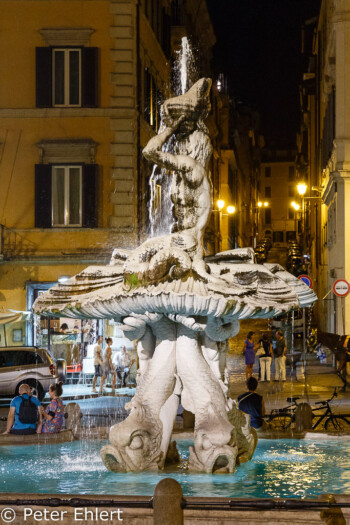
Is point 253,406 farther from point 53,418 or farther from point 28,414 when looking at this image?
point 28,414

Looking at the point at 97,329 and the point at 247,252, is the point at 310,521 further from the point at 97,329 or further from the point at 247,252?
the point at 97,329

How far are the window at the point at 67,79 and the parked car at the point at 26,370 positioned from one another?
35.9ft

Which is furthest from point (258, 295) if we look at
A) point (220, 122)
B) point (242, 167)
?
point (242, 167)

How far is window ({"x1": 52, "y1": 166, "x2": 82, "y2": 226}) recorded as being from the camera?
32.3 meters

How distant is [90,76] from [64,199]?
4116 mm

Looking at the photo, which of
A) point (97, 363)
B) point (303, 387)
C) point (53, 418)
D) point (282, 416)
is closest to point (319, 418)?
point (282, 416)

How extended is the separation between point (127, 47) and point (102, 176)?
431 cm

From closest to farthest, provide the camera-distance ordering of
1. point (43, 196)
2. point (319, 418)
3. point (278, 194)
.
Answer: point (319, 418)
point (43, 196)
point (278, 194)

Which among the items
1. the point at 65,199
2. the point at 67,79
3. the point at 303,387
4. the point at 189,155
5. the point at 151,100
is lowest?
the point at 303,387

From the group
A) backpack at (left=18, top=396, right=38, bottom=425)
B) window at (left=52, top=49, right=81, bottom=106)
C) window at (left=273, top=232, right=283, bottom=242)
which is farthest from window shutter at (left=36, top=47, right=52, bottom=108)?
window at (left=273, top=232, right=283, bottom=242)

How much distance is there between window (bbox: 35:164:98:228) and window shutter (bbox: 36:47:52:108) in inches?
Result: 87.2

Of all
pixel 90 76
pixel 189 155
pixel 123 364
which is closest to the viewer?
pixel 189 155

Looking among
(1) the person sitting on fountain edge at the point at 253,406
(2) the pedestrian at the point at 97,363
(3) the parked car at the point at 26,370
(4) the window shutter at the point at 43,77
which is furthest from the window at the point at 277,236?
(1) the person sitting on fountain edge at the point at 253,406

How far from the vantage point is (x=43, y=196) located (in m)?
32.2
